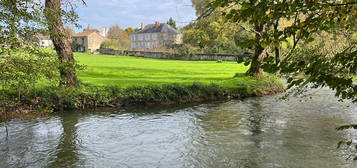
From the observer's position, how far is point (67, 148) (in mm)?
10445

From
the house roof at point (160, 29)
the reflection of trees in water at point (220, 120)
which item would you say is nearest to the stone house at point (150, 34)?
the house roof at point (160, 29)

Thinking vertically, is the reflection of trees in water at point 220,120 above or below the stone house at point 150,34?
below

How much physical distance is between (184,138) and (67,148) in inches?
143

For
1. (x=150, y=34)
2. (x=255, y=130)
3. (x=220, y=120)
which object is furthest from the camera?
(x=150, y=34)

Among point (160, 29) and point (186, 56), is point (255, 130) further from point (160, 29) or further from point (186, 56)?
point (160, 29)

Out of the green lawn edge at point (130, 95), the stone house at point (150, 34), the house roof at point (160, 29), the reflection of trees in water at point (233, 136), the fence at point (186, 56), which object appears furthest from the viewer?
the house roof at point (160, 29)

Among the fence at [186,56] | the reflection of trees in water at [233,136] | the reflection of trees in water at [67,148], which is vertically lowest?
the reflection of trees in water at [67,148]

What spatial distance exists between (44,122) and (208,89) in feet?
30.3

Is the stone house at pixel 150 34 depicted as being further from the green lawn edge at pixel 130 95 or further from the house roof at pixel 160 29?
the green lawn edge at pixel 130 95

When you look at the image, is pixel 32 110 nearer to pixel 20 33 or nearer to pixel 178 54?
pixel 20 33

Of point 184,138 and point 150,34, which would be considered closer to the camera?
point 184,138

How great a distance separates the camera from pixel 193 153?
9.98 meters

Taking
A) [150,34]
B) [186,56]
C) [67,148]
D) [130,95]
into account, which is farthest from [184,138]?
[150,34]

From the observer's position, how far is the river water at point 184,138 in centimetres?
925
